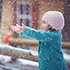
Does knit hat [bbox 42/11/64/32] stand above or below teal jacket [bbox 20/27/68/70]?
above

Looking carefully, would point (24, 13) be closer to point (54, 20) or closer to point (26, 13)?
point (26, 13)

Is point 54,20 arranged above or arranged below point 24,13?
below

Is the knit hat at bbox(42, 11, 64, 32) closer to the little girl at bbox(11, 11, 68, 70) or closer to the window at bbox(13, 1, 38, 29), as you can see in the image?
the little girl at bbox(11, 11, 68, 70)

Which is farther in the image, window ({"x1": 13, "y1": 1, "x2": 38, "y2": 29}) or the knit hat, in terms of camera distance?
window ({"x1": 13, "y1": 1, "x2": 38, "y2": 29})

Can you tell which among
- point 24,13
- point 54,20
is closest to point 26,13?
point 24,13

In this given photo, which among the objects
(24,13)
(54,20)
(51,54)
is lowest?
(51,54)

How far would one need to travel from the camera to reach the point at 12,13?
3357 millimetres

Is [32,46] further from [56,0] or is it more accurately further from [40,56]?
[40,56]

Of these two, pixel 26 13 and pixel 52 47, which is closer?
pixel 52 47

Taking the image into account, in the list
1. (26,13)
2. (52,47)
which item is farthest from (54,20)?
(26,13)

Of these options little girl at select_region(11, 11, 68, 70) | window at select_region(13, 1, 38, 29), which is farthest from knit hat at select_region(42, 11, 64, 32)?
window at select_region(13, 1, 38, 29)

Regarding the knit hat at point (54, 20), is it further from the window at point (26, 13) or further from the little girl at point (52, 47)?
the window at point (26, 13)

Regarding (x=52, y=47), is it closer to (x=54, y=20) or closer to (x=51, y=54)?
(x=51, y=54)

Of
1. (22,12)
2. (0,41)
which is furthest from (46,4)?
(0,41)
